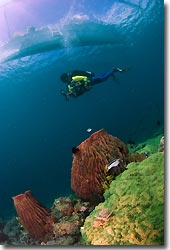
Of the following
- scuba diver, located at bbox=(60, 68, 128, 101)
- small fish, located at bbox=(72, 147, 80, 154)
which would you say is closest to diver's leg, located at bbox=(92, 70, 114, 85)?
scuba diver, located at bbox=(60, 68, 128, 101)

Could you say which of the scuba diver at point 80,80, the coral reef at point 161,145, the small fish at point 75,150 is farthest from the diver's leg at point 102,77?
the coral reef at point 161,145

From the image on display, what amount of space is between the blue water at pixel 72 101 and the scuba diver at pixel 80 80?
0.04 m

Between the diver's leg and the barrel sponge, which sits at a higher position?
the diver's leg

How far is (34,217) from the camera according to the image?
3113 millimetres

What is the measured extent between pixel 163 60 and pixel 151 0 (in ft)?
1.56

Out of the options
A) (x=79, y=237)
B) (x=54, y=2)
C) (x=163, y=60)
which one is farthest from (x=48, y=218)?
(x=54, y=2)

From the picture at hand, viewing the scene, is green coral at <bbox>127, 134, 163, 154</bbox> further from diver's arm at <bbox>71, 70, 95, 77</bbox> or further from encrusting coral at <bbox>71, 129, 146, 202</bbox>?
diver's arm at <bbox>71, 70, 95, 77</bbox>

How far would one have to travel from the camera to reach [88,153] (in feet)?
9.87

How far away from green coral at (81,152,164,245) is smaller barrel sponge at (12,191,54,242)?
1.20 feet

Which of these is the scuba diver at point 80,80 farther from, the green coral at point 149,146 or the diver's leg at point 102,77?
the green coral at point 149,146

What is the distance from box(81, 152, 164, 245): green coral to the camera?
2621mm

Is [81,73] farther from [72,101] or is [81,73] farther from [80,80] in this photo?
[72,101]

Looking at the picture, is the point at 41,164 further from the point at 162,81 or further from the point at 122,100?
the point at 162,81

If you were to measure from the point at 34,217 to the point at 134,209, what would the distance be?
0.88 meters
